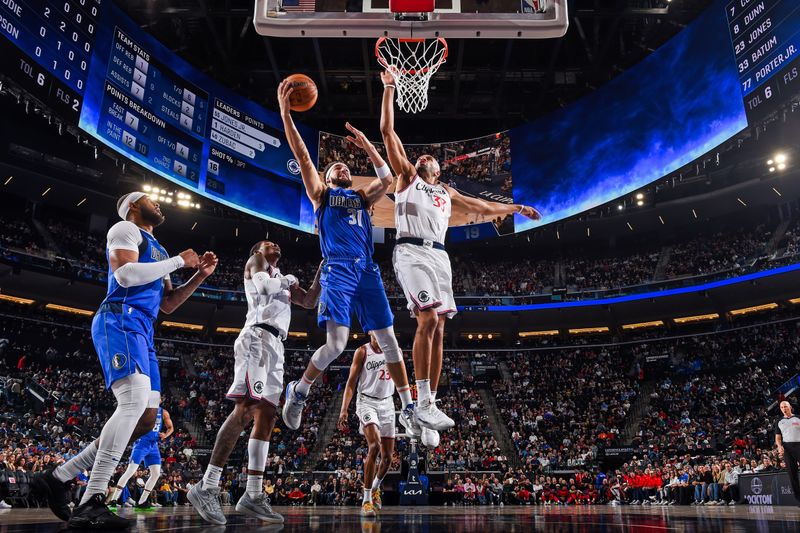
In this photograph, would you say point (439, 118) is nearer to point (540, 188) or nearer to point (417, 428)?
point (540, 188)

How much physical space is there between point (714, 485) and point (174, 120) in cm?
2010

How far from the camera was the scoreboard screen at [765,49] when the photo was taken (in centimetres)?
1691

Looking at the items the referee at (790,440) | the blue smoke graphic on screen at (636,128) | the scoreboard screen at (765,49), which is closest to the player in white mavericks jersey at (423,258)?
the referee at (790,440)

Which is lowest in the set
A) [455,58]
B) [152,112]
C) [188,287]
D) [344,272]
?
[188,287]

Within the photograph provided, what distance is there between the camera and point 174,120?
20.2 metres

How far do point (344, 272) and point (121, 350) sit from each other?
6.87 feet

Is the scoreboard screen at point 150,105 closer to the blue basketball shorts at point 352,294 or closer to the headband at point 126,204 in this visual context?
the headband at point 126,204

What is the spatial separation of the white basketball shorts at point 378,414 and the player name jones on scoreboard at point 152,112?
1386cm

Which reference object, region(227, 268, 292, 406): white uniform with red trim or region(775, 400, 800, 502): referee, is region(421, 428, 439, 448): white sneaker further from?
region(775, 400, 800, 502): referee

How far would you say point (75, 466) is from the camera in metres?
4.31

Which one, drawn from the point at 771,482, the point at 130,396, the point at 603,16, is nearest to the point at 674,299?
the point at 603,16

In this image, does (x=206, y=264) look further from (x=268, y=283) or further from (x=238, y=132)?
(x=238, y=132)

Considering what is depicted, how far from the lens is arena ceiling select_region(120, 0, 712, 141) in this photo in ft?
69.8

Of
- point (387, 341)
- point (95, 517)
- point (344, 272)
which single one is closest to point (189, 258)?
point (344, 272)
